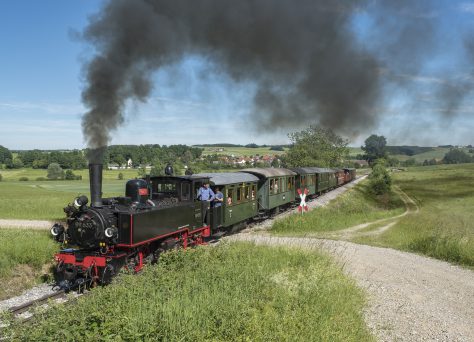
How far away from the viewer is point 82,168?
8369cm

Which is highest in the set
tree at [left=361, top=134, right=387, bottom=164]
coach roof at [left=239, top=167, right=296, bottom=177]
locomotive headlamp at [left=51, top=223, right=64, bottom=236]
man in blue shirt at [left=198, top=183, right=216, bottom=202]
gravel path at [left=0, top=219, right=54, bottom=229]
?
tree at [left=361, top=134, right=387, bottom=164]

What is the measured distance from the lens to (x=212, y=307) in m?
5.70

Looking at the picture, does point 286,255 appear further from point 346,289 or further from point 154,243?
point 154,243

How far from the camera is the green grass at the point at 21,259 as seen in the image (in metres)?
10.3

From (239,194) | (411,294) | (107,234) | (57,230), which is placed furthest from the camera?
(239,194)

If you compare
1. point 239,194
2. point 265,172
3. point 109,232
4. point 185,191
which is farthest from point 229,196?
point 109,232

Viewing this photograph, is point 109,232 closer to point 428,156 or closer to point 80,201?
point 80,201

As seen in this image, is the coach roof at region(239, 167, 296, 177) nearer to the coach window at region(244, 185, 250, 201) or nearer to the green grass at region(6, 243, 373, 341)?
the coach window at region(244, 185, 250, 201)

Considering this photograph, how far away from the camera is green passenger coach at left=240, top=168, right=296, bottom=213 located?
67.1 ft

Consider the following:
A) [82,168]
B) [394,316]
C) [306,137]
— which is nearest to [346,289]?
[394,316]

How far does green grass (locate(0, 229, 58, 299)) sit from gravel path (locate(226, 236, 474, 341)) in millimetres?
8052

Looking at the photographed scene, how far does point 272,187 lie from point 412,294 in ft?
41.7

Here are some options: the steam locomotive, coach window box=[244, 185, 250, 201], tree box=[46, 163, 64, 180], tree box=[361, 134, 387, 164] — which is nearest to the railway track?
the steam locomotive

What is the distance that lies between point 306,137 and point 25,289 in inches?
1936
